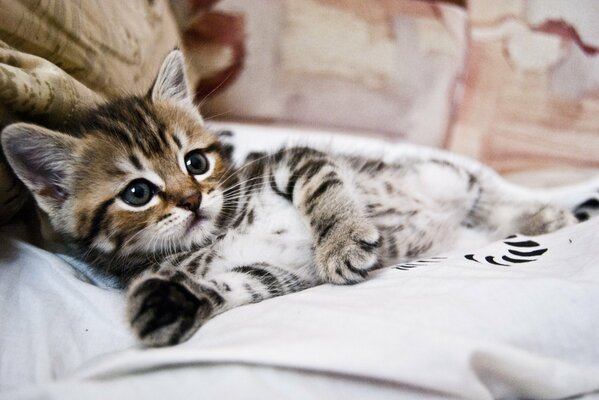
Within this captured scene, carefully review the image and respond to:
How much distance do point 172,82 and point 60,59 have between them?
0.27 metres

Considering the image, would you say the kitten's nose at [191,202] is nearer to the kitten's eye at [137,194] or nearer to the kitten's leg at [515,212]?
the kitten's eye at [137,194]

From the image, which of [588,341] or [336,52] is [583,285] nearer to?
[588,341]

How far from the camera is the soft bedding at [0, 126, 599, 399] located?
51cm

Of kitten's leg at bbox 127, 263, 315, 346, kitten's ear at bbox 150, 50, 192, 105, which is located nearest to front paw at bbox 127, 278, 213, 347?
kitten's leg at bbox 127, 263, 315, 346

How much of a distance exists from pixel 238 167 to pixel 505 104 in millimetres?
1133

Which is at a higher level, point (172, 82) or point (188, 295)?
point (172, 82)

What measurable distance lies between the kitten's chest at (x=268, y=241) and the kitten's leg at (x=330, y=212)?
4 cm

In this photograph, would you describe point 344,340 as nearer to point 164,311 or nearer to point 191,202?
point 164,311

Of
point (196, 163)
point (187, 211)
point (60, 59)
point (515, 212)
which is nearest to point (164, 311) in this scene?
point (187, 211)

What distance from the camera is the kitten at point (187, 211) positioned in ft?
2.55

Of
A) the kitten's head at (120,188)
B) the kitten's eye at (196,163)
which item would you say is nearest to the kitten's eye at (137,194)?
the kitten's head at (120,188)

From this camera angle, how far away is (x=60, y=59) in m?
0.83

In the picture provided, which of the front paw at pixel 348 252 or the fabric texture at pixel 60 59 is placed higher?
the fabric texture at pixel 60 59

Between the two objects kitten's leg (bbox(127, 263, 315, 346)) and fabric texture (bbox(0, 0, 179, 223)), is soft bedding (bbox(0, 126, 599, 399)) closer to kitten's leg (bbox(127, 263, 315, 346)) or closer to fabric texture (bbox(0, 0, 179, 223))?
kitten's leg (bbox(127, 263, 315, 346))
